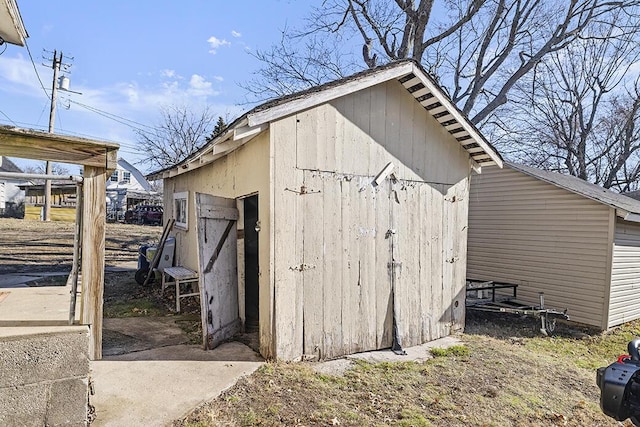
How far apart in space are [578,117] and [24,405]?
83.3 ft

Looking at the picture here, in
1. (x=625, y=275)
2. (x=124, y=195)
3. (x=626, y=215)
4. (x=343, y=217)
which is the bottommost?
(x=625, y=275)

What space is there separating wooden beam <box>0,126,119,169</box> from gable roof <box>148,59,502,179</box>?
6.46 ft

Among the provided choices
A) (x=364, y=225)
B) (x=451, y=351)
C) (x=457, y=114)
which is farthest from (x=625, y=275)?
(x=364, y=225)

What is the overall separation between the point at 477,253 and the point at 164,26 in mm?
10472

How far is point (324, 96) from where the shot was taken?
488cm

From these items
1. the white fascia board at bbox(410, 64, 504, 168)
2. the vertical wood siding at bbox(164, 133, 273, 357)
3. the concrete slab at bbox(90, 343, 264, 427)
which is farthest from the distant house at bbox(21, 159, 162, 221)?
the white fascia board at bbox(410, 64, 504, 168)

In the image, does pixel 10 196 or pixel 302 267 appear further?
pixel 10 196

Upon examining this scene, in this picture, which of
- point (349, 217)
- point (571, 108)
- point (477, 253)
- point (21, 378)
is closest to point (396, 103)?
point (349, 217)

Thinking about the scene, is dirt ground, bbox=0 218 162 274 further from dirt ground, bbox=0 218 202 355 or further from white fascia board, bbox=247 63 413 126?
white fascia board, bbox=247 63 413 126

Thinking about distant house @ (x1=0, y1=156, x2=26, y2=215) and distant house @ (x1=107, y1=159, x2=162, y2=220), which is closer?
distant house @ (x1=0, y1=156, x2=26, y2=215)

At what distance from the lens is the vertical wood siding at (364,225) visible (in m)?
4.77

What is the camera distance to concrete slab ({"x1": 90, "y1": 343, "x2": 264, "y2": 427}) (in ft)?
10.7

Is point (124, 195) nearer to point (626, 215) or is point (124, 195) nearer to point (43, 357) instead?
point (43, 357)

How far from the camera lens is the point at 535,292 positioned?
907cm
